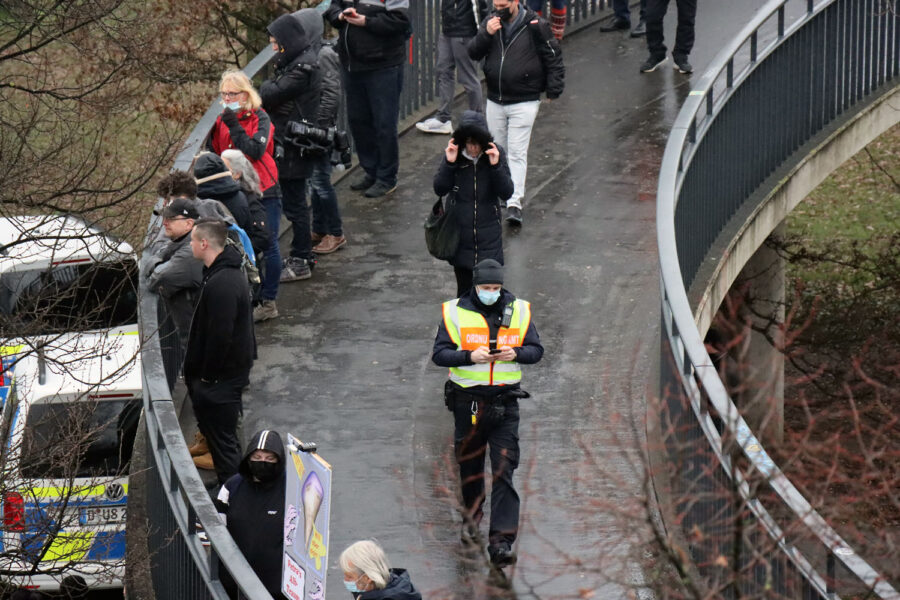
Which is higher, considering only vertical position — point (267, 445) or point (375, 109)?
point (375, 109)

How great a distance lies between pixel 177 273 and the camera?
9273 millimetres

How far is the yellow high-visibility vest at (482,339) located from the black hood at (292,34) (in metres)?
3.83

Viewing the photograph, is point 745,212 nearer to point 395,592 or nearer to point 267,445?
point 267,445

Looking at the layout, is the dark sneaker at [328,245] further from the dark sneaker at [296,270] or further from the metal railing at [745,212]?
the metal railing at [745,212]

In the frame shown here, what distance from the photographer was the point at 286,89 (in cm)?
1175

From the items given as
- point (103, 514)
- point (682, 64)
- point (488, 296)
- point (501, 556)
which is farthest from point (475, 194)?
point (682, 64)

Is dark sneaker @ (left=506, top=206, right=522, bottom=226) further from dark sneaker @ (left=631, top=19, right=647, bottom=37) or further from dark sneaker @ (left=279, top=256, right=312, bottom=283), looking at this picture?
dark sneaker @ (left=631, top=19, right=647, bottom=37)

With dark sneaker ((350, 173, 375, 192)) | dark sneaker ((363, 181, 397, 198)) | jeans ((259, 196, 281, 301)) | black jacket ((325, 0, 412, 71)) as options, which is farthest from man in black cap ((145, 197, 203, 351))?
dark sneaker ((350, 173, 375, 192))

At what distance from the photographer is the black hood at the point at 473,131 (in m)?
10.2

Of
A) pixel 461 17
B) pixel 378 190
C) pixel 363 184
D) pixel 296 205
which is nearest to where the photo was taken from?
pixel 296 205

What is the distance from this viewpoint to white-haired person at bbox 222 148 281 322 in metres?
10.4

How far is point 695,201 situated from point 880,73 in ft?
12.8

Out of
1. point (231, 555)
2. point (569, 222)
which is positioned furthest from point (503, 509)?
point (569, 222)

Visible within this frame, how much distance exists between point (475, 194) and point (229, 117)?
1.89 m
